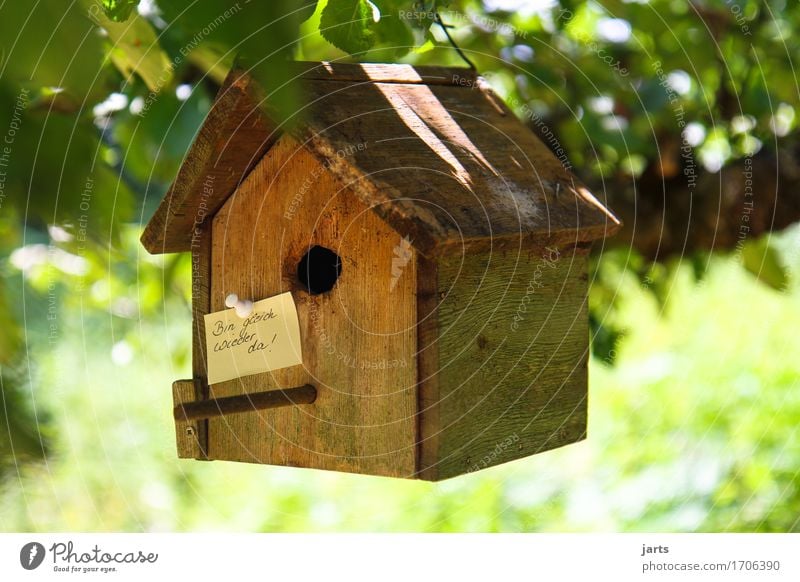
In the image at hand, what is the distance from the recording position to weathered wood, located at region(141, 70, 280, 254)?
111cm

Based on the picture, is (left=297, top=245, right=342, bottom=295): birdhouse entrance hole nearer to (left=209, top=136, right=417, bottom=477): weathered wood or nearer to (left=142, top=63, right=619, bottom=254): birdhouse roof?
(left=209, top=136, right=417, bottom=477): weathered wood

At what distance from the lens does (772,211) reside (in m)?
1.96

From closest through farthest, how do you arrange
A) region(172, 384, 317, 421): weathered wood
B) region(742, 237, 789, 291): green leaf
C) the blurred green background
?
the blurred green background, region(172, 384, 317, 421): weathered wood, region(742, 237, 789, 291): green leaf

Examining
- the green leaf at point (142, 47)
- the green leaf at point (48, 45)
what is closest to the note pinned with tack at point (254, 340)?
the green leaf at point (142, 47)

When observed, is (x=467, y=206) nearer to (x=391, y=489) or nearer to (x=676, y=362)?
(x=391, y=489)

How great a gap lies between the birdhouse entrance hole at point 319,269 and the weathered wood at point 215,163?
0.44ft

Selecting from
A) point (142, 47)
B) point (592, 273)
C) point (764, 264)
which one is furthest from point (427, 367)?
point (592, 273)

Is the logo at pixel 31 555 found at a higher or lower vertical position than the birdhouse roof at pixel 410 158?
lower

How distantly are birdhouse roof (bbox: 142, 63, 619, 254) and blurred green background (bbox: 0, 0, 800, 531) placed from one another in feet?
0.23

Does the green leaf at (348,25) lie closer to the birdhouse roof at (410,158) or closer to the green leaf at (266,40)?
the birdhouse roof at (410,158)

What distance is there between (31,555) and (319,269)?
2.29 ft

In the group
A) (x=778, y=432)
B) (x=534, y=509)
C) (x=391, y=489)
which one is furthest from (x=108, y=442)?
(x=778, y=432)

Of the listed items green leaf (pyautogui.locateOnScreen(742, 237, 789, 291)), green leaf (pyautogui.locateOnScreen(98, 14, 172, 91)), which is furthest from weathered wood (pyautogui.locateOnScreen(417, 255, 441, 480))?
green leaf (pyautogui.locateOnScreen(742, 237, 789, 291))

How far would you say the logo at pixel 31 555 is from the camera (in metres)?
1.51
